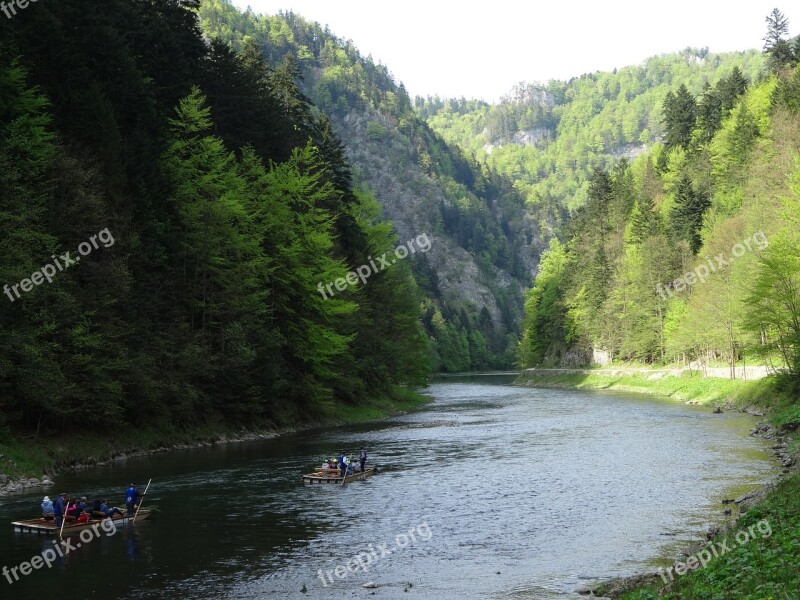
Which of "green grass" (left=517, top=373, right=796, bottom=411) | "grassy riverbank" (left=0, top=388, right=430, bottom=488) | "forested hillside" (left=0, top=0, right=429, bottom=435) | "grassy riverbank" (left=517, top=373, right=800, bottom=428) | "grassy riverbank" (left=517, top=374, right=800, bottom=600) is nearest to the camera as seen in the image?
"grassy riverbank" (left=517, top=374, right=800, bottom=600)

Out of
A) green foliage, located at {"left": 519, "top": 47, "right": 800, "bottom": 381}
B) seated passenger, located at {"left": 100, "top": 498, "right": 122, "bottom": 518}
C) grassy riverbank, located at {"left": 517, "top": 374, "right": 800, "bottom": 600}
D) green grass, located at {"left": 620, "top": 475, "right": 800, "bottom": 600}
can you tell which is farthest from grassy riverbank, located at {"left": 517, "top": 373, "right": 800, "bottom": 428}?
seated passenger, located at {"left": 100, "top": 498, "right": 122, "bottom": 518}

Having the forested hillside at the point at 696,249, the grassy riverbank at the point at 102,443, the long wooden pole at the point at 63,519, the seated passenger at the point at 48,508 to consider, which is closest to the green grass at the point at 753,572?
the long wooden pole at the point at 63,519

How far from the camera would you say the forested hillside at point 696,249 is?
66.4m

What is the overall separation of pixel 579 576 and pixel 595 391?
9085cm

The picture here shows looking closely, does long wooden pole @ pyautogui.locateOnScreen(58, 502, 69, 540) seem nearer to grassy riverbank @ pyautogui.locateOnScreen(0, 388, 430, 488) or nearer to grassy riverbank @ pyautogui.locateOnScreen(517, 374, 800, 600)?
grassy riverbank @ pyautogui.locateOnScreen(0, 388, 430, 488)

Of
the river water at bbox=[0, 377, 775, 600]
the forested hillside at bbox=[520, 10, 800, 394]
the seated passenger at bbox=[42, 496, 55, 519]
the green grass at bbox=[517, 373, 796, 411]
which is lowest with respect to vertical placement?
the green grass at bbox=[517, 373, 796, 411]

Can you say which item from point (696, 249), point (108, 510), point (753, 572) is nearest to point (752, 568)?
point (753, 572)

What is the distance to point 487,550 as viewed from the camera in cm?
2648

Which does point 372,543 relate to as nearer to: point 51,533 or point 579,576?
point 579,576

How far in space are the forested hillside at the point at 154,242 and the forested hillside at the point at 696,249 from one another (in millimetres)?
Result: 37306

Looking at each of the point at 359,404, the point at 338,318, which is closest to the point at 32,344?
the point at 338,318

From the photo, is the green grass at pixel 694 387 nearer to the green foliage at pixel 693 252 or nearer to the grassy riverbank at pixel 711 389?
the grassy riverbank at pixel 711 389

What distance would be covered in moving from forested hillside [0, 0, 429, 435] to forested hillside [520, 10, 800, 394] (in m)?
37.3

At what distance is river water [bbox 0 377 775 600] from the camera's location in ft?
75.9
